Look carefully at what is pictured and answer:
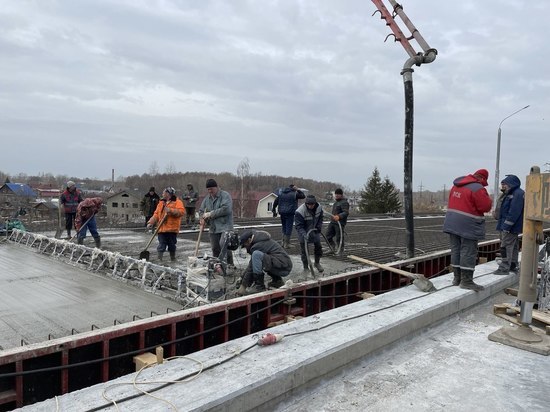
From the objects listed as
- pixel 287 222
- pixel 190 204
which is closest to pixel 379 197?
pixel 190 204

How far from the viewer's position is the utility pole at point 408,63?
792cm

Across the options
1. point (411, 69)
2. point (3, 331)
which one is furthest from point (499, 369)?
point (411, 69)

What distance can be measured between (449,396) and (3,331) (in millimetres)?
4310

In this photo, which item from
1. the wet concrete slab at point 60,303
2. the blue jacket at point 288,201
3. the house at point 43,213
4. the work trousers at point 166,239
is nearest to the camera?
the wet concrete slab at point 60,303

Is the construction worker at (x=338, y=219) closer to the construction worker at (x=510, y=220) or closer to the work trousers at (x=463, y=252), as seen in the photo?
the construction worker at (x=510, y=220)

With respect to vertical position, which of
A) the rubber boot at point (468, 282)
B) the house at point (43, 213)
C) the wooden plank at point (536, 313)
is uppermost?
the rubber boot at point (468, 282)

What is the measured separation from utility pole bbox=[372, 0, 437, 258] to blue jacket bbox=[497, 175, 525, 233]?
70.4 inches

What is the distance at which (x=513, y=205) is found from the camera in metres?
6.89

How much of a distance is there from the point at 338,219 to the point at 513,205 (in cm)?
313

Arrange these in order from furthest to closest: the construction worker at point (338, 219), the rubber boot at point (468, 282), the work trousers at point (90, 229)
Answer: the work trousers at point (90, 229), the construction worker at point (338, 219), the rubber boot at point (468, 282)

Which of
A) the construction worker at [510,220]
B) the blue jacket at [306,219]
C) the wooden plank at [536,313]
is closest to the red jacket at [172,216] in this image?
the blue jacket at [306,219]

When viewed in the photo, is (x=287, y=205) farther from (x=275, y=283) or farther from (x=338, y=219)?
(x=275, y=283)

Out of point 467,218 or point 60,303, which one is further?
point 467,218

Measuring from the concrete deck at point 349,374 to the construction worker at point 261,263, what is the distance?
1329 millimetres
